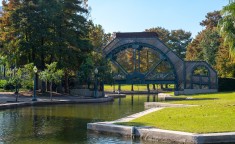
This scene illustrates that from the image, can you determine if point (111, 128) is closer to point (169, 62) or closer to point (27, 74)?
point (27, 74)

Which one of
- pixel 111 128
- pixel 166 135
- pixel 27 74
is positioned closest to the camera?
pixel 166 135

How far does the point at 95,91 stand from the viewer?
2126 inches

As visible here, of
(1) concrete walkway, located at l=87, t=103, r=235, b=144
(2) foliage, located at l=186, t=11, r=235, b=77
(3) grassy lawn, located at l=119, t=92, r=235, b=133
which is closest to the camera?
(1) concrete walkway, located at l=87, t=103, r=235, b=144

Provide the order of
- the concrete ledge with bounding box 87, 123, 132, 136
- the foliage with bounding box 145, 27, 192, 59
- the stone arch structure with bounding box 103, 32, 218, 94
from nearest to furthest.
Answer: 1. the concrete ledge with bounding box 87, 123, 132, 136
2. the stone arch structure with bounding box 103, 32, 218, 94
3. the foliage with bounding box 145, 27, 192, 59

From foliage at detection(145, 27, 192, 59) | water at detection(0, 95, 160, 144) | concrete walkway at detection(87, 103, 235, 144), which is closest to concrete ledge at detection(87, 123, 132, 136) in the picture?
concrete walkway at detection(87, 103, 235, 144)

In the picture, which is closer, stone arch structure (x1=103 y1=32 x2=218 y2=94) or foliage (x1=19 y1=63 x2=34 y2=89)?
foliage (x1=19 y1=63 x2=34 y2=89)

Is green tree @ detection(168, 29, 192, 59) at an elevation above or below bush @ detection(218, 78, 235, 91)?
above

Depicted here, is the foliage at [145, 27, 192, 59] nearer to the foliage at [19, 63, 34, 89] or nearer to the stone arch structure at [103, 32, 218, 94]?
the stone arch structure at [103, 32, 218, 94]

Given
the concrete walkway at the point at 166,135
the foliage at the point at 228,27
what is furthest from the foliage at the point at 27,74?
the concrete walkway at the point at 166,135

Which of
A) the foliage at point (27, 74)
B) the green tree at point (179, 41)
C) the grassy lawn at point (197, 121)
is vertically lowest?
the grassy lawn at point (197, 121)

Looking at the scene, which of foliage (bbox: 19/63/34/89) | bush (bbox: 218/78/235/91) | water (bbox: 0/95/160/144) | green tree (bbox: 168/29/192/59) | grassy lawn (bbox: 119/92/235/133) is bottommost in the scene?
Answer: water (bbox: 0/95/160/144)

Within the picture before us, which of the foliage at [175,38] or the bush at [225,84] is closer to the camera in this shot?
the bush at [225,84]

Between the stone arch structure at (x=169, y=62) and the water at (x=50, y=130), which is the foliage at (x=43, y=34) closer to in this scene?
the stone arch structure at (x=169, y=62)

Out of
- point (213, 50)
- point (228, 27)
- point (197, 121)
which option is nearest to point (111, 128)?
point (197, 121)
